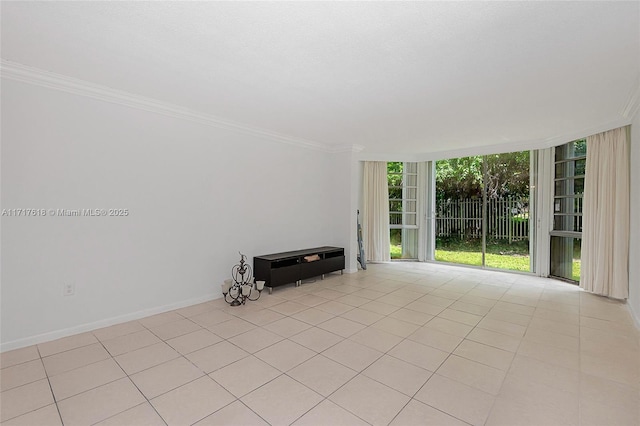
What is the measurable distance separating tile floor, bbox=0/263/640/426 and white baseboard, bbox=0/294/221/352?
9 cm

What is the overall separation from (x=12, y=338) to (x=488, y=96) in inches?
199

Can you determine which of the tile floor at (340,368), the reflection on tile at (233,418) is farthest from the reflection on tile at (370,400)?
the reflection on tile at (233,418)

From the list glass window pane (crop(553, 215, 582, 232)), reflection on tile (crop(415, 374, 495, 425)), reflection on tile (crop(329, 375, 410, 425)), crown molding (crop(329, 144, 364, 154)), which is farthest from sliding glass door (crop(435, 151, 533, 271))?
reflection on tile (crop(329, 375, 410, 425))

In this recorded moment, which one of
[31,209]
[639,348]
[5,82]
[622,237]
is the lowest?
[639,348]

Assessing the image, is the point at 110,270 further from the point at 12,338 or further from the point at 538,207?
the point at 538,207

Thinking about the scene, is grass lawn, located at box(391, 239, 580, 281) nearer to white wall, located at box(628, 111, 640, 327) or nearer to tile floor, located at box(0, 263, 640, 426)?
white wall, located at box(628, 111, 640, 327)

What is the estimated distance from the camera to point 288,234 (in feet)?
16.9

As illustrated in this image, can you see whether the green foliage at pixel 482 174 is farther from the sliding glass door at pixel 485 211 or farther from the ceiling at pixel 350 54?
the ceiling at pixel 350 54

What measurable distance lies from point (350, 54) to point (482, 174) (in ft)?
16.7

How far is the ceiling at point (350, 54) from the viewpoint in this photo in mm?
1850

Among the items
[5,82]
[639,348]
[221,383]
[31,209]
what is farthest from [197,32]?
[639,348]

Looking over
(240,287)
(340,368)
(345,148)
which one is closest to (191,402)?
(340,368)

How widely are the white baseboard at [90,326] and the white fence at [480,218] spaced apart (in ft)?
17.9

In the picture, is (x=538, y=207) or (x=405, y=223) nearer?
(x=538, y=207)
